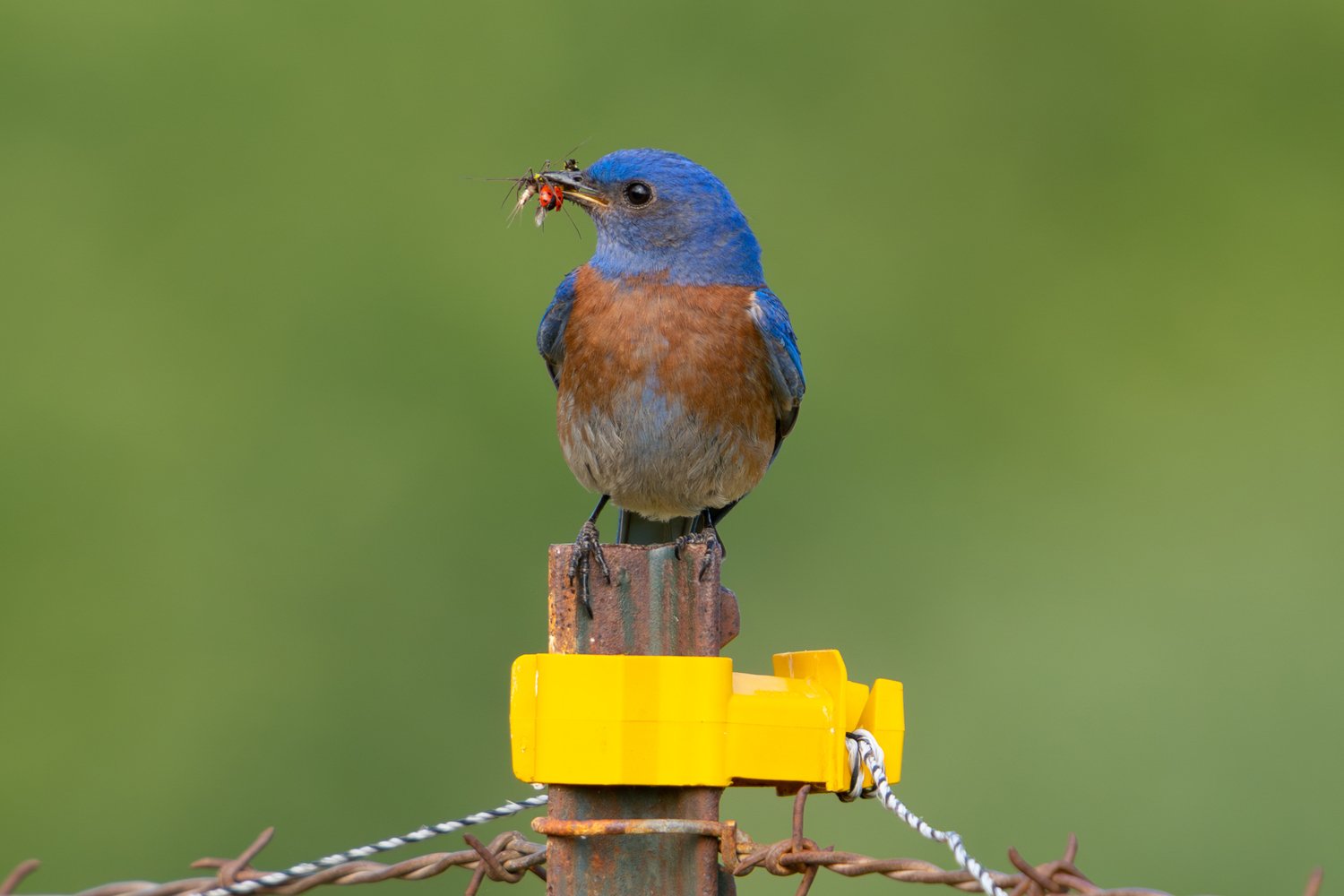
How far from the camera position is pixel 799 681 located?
104 inches

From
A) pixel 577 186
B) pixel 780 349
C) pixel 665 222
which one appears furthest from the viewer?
pixel 577 186

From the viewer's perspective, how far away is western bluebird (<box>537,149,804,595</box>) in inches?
157

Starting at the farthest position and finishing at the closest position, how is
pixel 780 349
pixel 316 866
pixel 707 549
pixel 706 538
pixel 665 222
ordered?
pixel 665 222 < pixel 780 349 < pixel 706 538 < pixel 707 549 < pixel 316 866

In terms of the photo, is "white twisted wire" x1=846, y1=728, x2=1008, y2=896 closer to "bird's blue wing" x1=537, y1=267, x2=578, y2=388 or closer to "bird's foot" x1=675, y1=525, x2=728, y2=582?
"bird's foot" x1=675, y1=525, x2=728, y2=582

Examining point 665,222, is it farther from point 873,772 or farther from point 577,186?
point 873,772

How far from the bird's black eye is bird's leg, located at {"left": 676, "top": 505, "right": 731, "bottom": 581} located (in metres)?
0.88

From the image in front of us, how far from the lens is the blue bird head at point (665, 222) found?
4.19m

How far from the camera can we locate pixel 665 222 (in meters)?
4.25

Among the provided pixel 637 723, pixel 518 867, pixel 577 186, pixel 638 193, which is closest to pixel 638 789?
pixel 637 723

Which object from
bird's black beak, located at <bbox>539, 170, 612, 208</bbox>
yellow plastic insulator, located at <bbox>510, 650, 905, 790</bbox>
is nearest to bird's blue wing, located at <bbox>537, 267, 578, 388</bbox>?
bird's black beak, located at <bbox>539, 170, 612, 208</bbox>

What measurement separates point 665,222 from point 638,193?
0.15 m

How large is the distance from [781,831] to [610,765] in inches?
155

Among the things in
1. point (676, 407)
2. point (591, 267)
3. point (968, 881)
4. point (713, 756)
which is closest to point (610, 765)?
point (713, 756)

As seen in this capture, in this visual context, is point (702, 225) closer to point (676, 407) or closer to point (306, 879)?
point (676, 407)
